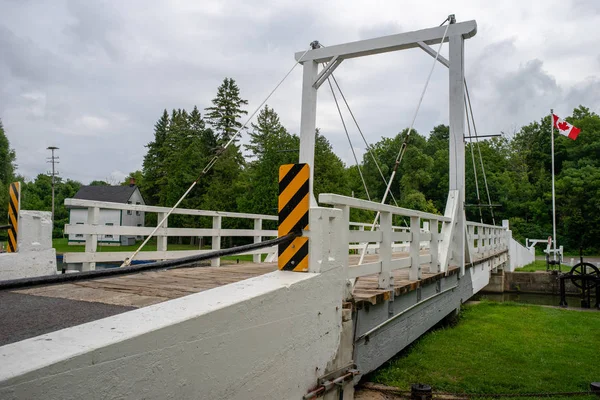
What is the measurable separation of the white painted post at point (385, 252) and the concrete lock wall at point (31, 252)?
3798 millimetres

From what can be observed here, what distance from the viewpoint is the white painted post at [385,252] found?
4938mm

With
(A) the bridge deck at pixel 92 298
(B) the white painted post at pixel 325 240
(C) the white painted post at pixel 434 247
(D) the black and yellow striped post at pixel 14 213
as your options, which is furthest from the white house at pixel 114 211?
(B) the white painted post at pixel 325 240

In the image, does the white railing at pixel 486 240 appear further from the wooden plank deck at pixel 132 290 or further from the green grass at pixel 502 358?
the wooden plank deck at pixel 132 290

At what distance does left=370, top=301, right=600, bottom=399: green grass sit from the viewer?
196 inches

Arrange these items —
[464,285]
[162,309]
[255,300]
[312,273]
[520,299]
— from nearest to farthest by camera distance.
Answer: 1. [162,309]
2. [255,300]
3. [312,273]
4. [464,285]
5. [520,299]

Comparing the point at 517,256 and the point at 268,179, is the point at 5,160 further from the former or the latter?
the point at 517,256

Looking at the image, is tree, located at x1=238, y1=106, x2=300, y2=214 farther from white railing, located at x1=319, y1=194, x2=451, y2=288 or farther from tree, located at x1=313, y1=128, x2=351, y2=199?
white railing, located at x1=319, y1=194, x2=451, y2=288

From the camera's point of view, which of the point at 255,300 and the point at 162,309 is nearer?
the point at 162,309

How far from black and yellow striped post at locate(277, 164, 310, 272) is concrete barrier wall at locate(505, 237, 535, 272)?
17254 millimetres

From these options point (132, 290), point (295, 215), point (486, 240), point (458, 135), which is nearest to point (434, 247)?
point (458, 135)

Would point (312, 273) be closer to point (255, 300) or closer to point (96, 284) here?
point (255, 300)

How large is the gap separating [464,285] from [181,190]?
36540mm

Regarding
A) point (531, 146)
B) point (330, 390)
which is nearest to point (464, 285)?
point (330, 390)

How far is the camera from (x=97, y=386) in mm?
1778
